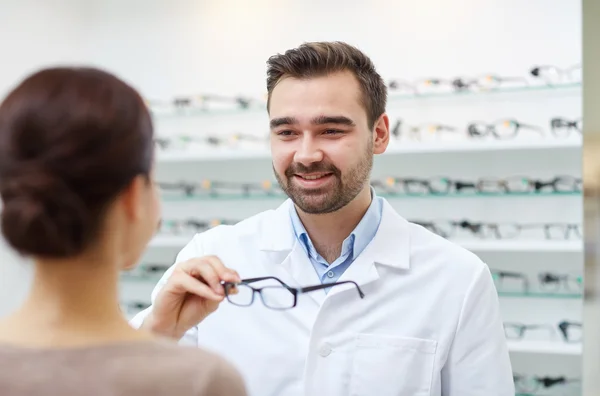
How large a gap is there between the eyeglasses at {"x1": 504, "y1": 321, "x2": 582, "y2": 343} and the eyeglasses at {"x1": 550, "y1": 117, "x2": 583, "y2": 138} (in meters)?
0.73

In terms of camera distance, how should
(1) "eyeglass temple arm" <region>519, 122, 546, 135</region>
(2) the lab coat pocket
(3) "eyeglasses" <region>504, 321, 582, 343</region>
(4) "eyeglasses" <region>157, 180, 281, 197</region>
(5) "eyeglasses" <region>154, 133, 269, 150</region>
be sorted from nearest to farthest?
(2) the lab coat pocket, (3) "eyeglasses" <region>504, 321, 582, 343</region>, (1) "eyeglass temple arm" <region>519, 122, 546, 135</region>, (4) "eyeglasses" <region>157, 180, 281, 197</region>, (5) "eyeglasses" <region>154, 133, 269, 150</region>

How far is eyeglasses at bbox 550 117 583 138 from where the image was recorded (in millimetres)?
2693

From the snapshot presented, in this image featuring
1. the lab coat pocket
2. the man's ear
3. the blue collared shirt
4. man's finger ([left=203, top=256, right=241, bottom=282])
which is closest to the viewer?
man's finger ([left=203, top=256, right=241, bottom=282])

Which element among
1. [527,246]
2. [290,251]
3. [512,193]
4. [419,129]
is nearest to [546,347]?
[527,246]

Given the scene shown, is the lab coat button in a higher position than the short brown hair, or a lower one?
lower

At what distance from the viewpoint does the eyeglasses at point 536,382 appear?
8.91ft

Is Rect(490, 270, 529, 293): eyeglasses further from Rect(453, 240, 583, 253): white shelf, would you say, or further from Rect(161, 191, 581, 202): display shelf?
Rect(161, 191, 581, 202): display shelf

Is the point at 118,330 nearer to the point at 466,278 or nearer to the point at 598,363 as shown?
the point at 466,278

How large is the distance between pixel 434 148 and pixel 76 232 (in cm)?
219

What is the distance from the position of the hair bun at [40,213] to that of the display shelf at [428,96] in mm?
1985

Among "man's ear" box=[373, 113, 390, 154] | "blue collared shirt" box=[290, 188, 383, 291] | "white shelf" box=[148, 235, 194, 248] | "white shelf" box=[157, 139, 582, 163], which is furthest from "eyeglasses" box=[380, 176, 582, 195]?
"blue collared shirt" box=[290, 188, 383, 291]

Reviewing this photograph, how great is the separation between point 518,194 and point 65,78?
2.38m

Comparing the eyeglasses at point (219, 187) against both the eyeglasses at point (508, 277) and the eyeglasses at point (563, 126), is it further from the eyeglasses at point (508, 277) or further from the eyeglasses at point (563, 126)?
the eyeglasses at point (563, 126)

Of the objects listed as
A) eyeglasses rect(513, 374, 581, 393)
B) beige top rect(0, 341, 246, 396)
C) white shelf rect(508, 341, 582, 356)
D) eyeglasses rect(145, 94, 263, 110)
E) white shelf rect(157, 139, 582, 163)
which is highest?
beige top rect(0, 341, 246, 396)
